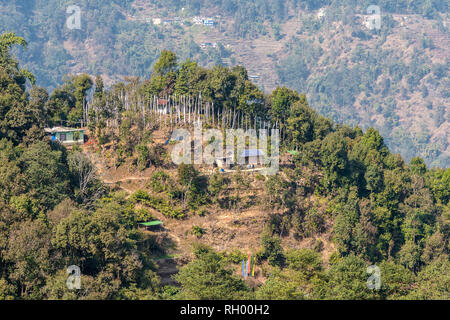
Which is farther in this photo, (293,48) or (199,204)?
(293,48)

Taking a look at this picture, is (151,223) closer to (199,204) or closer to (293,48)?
(199,204)

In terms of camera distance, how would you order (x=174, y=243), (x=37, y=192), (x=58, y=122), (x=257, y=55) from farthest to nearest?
1. (x=257, y=55)
2. (x=58, y=122)
3. (x=174, y=243)
4. (x=37, y=192)

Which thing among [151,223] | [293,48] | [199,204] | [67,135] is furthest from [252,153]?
[293,48]

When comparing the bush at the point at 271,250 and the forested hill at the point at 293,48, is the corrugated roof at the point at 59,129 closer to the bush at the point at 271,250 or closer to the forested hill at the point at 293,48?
the bush at the point at 271,250

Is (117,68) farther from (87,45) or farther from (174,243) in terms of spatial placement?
(174,243)

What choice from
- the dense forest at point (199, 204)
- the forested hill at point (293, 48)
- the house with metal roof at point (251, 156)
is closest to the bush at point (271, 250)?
the dense forest at point (199, 204)

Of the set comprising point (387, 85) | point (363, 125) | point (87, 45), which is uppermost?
point (87, 45)

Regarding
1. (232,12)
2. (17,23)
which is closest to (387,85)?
(232,12)
